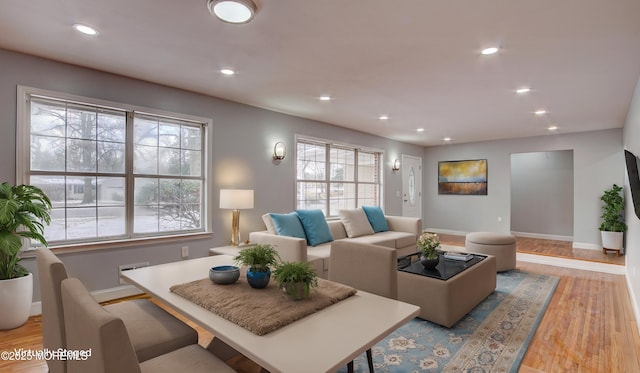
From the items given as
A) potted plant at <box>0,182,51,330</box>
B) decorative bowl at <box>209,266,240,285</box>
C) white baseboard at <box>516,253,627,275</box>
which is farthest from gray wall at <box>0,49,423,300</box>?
white baseboard at <box>516,253,627,275</box>

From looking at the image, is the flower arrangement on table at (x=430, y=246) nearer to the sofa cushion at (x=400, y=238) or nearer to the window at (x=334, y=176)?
the sofa cushion at (x=400, y=238)

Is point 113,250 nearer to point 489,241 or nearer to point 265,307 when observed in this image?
point 265,307

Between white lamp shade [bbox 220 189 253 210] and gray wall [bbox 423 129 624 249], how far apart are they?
605cm

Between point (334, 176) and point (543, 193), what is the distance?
548 cm

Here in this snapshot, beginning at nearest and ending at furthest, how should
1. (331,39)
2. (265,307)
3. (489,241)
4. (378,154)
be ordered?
(265,307) → (331,39) → (489,241) → (378,154)

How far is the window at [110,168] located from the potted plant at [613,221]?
679 cm

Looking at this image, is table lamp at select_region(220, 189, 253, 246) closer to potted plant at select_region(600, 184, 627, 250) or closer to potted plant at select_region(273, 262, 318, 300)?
potted plant at select_region(273, 262, 318, 300)

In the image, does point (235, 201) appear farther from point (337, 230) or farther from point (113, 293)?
point (337, 230)

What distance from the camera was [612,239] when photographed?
18.6 feet

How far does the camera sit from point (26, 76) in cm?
293

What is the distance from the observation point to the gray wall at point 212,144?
2.90 m

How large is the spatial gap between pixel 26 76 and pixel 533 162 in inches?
374

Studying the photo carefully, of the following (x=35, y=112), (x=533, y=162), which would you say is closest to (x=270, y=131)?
(x=35, y=112)

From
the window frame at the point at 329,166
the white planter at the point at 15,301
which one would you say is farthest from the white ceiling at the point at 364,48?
the white planter at the point at 15,301
